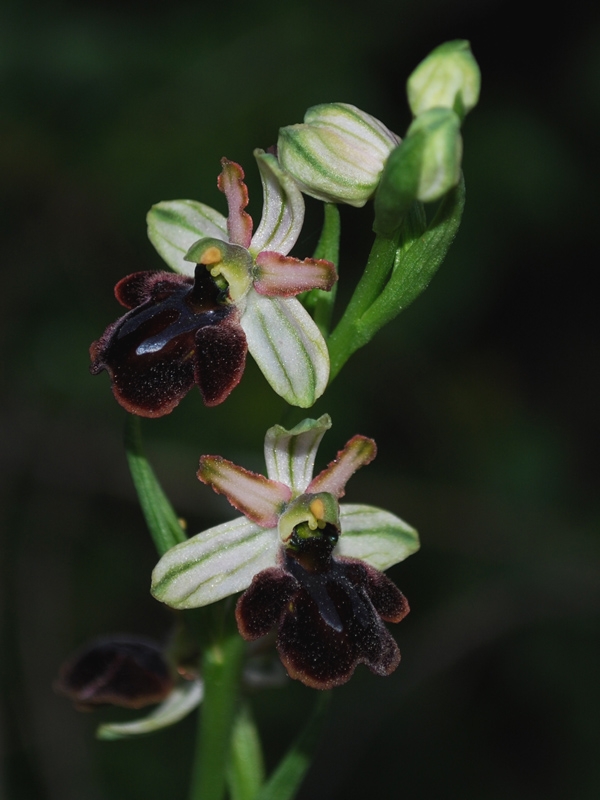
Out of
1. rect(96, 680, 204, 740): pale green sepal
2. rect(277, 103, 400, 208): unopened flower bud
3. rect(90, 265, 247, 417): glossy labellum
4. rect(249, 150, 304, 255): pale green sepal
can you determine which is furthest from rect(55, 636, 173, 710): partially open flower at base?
rect(277, 103, 400, 208): unopened flower bud

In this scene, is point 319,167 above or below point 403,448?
above

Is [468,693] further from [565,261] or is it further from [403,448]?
[565,261]

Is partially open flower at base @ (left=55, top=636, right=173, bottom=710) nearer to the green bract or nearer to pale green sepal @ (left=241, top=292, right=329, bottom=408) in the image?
the green bract

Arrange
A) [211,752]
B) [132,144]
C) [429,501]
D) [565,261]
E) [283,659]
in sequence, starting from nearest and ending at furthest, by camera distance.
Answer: [283,659] < [211,752] < [132,144] < [429,501] < [565,261]

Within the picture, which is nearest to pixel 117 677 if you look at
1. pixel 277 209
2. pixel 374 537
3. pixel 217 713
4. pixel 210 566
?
pixel 217 713

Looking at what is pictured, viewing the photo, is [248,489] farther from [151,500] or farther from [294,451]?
[151,500]

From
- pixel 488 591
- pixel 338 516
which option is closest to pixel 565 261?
pixel 488 591

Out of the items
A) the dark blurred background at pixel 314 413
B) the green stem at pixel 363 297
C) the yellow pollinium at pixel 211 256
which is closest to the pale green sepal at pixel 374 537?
the green stem at pixel 363 297
